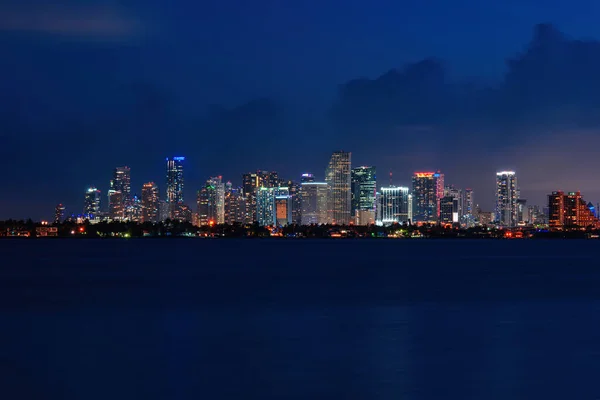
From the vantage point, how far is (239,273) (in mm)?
102312

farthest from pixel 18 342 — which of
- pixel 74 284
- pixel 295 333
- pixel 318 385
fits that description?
pixel 74 284

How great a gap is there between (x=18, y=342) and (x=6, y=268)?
77.4 meters

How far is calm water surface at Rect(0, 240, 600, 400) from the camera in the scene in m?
28.3

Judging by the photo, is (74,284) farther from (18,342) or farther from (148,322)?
(18,342)

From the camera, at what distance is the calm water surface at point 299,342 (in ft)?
92.7

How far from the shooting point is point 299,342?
39.3 meters

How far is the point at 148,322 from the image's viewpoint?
156ft

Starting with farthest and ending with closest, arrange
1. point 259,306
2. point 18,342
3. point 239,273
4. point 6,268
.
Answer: point 6,268 < point 239,273 < point 259,306 < point 18,342

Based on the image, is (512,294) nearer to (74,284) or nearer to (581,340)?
(581,340)

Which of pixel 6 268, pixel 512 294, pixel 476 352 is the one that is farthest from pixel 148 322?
pixel 6 268

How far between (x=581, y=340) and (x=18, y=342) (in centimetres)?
2499

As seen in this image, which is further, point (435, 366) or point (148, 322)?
point (148, 322)

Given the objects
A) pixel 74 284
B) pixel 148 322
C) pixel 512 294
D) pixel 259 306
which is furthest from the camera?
pixel 74 284

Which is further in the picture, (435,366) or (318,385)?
(435,366)
